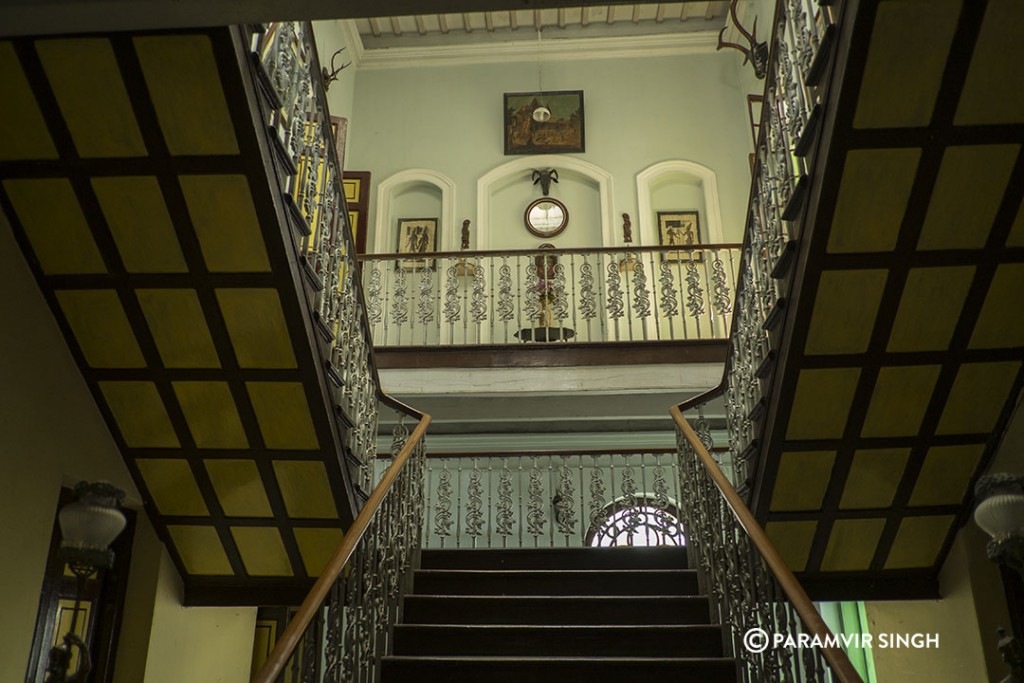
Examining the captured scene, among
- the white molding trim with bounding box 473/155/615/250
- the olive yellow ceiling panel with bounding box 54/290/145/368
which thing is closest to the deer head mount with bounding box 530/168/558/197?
the white molding trim with bounding box 473/155/615/250

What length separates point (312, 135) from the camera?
452 cm

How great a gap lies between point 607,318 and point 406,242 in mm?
2611

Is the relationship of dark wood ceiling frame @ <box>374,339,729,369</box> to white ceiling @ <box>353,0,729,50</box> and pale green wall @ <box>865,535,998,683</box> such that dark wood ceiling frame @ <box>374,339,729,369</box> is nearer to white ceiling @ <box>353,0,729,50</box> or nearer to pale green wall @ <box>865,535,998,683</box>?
pale green wall @ <box>865,535,998,683</box>

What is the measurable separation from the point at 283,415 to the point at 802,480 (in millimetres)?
2917

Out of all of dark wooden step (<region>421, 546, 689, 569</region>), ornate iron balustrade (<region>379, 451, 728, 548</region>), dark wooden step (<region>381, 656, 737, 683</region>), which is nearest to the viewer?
dark wooden step (<region>381, 656, 737, 683</region>)

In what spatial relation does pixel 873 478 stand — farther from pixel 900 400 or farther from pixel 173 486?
pixel 173 486

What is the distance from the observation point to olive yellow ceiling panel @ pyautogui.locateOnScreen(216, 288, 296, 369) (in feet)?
13.9

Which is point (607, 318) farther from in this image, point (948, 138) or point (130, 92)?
point (130, 92)

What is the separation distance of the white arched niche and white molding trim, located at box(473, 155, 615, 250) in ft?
1.04

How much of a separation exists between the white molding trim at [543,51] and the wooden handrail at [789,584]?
24.6 ft

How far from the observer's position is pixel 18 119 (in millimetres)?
3715

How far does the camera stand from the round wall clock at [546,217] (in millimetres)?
10352

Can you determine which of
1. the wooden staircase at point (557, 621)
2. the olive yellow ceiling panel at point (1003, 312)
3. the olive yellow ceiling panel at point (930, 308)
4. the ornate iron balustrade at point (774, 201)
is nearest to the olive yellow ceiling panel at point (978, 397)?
the olive yellow ceiling panel at point (1003, 312)

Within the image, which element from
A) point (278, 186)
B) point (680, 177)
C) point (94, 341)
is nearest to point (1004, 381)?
point (278, 186)
